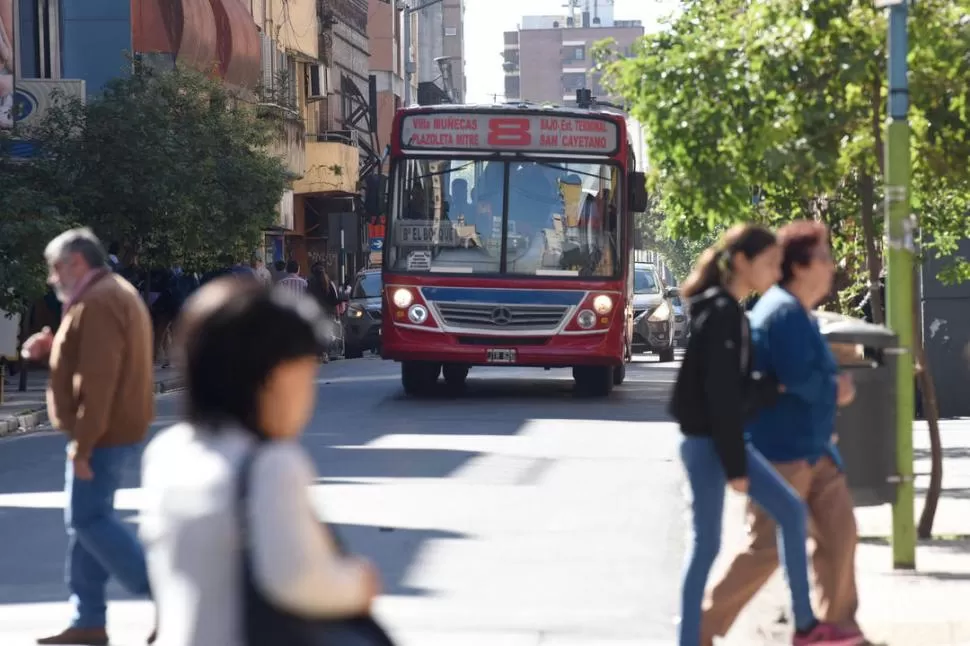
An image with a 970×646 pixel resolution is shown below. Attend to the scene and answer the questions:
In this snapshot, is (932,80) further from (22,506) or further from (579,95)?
(579,95)

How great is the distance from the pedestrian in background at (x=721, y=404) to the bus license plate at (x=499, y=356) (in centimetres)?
1563

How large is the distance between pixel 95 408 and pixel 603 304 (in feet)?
48.9

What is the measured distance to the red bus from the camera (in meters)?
22.8

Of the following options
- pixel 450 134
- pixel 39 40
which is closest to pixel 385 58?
pixel 39 40

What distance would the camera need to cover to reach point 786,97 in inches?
418

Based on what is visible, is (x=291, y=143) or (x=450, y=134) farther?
(x=291, y=143)

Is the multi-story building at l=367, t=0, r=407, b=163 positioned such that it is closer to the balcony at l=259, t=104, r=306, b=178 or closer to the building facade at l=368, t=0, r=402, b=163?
the building facade at l=368, t=0, r=402, b=163

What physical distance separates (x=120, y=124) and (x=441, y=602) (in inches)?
878

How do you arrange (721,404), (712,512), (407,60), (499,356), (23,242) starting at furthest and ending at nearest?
(407,60) < (23,242) < (499,356) < (712,512) < (721,404)

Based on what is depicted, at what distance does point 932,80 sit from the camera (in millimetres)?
10531

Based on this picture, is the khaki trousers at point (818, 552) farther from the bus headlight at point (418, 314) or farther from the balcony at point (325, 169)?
the balcony at point (325, 169)

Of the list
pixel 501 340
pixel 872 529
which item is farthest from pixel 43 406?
pixel 872 529

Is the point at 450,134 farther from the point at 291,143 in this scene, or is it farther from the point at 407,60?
the point at 407,60

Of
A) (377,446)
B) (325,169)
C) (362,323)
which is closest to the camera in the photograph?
(377,446)
